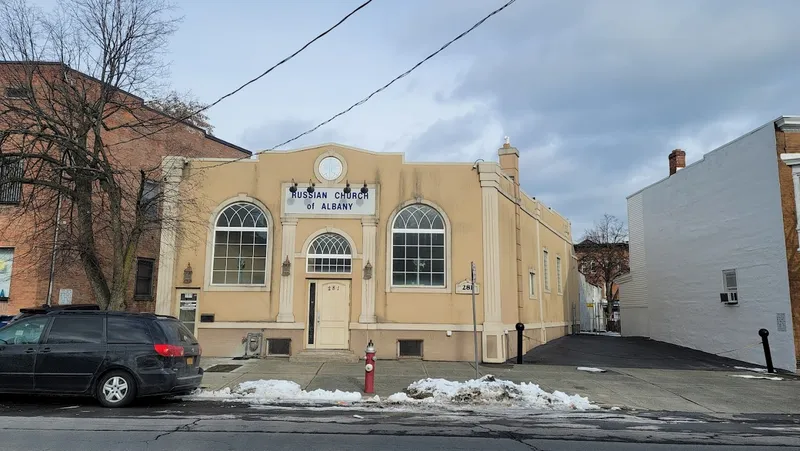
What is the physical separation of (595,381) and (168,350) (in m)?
9.05

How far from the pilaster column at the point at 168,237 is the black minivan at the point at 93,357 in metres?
6.00

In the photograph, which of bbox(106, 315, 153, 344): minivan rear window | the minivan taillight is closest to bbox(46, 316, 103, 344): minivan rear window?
bbox(106, 315, 153, 344): minivan rear window

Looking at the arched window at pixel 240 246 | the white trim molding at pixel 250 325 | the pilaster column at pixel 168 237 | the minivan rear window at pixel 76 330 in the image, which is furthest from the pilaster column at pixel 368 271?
the minivan rear window at pixel 76 330

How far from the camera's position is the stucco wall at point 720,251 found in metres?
15.5

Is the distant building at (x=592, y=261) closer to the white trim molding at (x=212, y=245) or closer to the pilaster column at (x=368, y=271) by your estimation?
the pilaster column at (x=368, y=271)

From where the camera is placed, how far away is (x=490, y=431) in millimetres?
7641

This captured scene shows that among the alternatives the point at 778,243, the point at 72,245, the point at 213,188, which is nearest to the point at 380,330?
the point at 213,188

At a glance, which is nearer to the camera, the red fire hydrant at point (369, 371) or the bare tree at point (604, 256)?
the red fire hydrant at point (369, 371)

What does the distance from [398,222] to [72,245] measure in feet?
27.2

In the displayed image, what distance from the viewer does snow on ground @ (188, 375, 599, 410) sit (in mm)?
10047

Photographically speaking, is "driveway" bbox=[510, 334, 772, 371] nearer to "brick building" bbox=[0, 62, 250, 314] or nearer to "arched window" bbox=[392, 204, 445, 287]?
"arched window" bbox=[392, 204, 445, 287]

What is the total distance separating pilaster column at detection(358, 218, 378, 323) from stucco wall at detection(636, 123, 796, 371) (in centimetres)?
1104

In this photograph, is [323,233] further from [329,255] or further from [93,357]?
[93,357]

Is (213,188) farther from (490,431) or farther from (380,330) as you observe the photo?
(490,431)
